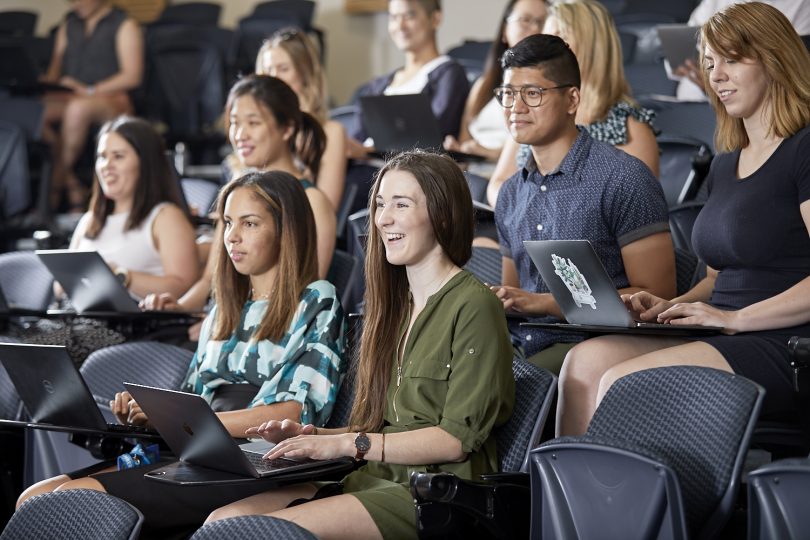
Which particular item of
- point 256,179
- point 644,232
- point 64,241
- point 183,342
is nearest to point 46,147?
point 64,241

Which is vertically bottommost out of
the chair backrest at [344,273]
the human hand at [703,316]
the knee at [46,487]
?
the knee at [46,487]

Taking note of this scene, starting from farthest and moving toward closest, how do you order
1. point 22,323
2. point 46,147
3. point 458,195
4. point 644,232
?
point 46,147 → point 22,323 → point 644,232 → point 458,195

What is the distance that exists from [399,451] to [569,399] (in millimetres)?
486

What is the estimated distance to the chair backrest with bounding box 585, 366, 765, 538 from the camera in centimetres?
212

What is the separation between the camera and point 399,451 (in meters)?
2.39

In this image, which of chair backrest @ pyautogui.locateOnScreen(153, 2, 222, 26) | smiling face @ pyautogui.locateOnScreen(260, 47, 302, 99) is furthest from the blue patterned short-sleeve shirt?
chair backrest @ pyautogui.locateOnScreen(153, 2, 222, 26)

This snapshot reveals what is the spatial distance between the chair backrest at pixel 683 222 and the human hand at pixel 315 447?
153 cm

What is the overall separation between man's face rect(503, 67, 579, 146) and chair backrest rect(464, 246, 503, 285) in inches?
18.6

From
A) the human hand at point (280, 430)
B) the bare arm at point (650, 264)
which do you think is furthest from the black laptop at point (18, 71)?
the human hand at point (280, 430)

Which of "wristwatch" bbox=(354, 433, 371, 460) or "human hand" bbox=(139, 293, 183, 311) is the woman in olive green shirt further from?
"human hand" bbox=(139, 293, 183, 311)

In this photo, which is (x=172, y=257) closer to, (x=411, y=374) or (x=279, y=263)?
(x=279, y=263)

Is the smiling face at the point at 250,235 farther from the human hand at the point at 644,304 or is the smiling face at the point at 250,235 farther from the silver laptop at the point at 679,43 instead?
the silver laptop at the point at 679,43

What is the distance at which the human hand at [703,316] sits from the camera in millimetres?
2615

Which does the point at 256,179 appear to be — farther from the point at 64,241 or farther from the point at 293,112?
the point at 64,241
